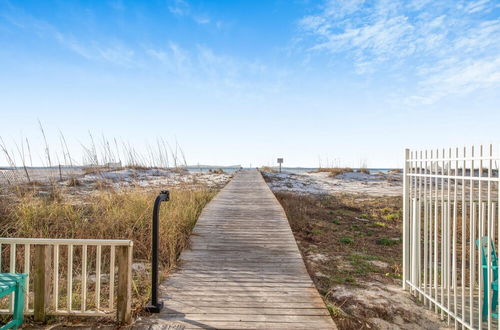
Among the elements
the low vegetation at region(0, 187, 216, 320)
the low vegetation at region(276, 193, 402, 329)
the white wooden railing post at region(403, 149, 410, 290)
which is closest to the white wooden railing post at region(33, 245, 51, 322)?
the low vegetation at region(0, 187, 216, 320)

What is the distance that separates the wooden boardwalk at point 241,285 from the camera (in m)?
2.96

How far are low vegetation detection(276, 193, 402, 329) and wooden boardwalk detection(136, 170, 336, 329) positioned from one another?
0.38 m

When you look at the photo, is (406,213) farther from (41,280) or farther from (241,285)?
(41,280)

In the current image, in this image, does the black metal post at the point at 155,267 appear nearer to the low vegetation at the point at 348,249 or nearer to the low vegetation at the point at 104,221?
the low vegetation at the point at 104,221

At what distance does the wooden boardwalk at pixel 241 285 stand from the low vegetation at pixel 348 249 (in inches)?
15.1

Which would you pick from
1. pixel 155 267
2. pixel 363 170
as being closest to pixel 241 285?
pixel 155 267

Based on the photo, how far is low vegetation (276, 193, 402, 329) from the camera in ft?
12.2

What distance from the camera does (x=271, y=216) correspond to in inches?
292

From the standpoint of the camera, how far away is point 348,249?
6.27 meters

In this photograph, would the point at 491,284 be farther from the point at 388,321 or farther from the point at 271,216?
the point at 271,216

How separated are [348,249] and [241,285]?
3.23 m

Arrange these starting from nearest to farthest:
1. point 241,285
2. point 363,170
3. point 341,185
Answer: point 241,285
point 341,185
point 363,170

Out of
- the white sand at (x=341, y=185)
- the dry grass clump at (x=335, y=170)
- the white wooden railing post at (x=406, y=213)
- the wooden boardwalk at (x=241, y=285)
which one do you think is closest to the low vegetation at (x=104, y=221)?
the wooden boardwalk at (x=241, y=285)

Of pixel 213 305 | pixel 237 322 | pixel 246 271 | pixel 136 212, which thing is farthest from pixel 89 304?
pixel 136 212
